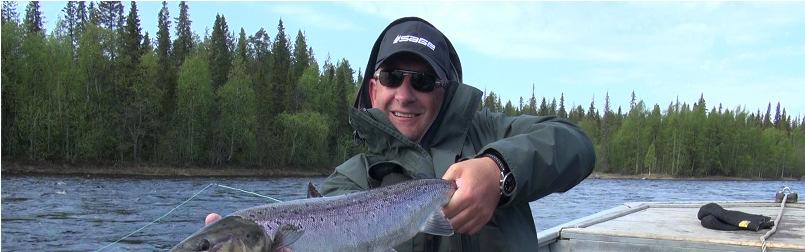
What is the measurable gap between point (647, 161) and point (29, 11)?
95.8 m

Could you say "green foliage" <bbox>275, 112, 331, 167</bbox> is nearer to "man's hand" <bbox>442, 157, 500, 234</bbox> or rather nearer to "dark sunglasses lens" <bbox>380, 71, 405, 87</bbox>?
"dark sunglasses lens" <bbox>380, 71, 405, 87</bbox>

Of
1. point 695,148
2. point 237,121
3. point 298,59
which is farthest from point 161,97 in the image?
point 695,148

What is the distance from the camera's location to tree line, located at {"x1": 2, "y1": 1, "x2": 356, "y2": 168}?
5294 cm

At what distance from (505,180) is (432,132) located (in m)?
0.68

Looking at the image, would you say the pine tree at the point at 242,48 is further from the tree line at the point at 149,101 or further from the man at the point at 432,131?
the man at the point at 432,131

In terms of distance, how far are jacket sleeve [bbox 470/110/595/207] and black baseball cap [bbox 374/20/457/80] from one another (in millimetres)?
437

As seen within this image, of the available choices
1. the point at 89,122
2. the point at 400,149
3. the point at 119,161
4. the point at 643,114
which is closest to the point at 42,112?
the point at 89,122

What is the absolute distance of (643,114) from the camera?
11819 centimetres

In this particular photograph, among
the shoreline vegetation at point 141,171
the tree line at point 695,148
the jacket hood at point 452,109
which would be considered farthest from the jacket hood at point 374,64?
the tree line at point 695,148

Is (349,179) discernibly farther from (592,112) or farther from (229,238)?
(592,112)

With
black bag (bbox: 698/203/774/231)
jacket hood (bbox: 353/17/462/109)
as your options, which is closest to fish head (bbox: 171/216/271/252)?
jacket hood (bbox: 353/17/462/109)

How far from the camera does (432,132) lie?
2633mm

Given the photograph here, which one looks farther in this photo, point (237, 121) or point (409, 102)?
point (237, 121)

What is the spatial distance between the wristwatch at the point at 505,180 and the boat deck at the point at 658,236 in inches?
182
